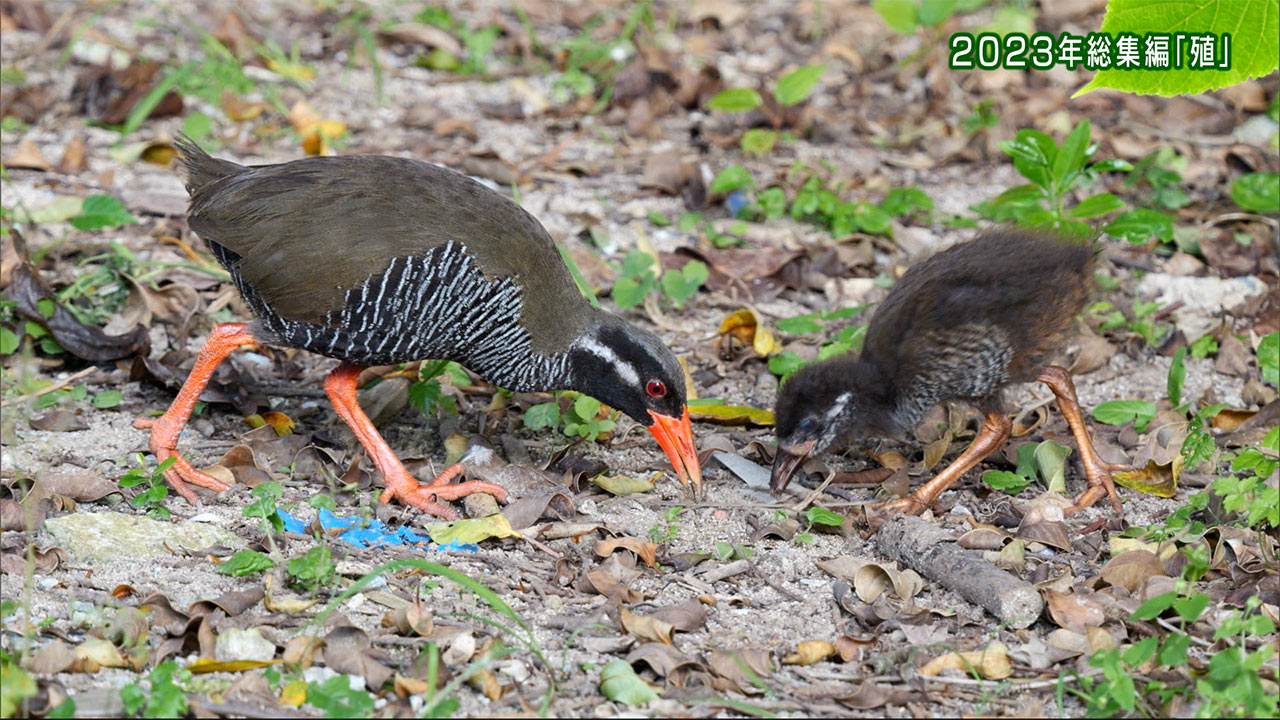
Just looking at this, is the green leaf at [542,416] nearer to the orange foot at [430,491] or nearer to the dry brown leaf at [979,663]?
the orange foot at [430,491]

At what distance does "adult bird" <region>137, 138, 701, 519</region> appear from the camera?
17.7 ft

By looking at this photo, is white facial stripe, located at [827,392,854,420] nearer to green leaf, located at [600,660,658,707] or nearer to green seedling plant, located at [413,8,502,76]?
green leaf, located at [600,660,658,707]

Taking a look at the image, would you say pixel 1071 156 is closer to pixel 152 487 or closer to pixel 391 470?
pixel 391 470

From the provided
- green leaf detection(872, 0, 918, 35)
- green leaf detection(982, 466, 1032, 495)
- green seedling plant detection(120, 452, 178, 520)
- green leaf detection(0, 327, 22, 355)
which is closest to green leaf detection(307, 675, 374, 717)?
green seedling plant detection(120, 452, 178, 520)

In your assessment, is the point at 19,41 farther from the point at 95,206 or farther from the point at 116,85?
the point at 95,206

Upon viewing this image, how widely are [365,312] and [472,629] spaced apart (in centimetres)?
155

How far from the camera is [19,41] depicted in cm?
949

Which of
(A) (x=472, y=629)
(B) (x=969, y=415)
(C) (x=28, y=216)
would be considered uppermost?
(C) (x=28, y=216)

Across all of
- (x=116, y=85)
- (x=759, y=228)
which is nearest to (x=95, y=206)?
(x=116, y=85)

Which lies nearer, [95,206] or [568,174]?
[95,206]

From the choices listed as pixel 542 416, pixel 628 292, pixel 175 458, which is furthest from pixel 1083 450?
pixel 175 458

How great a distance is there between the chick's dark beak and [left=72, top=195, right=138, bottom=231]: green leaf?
359 centimetres

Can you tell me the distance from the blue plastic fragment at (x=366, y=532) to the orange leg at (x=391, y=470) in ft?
0.73

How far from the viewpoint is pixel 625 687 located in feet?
13.3
